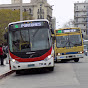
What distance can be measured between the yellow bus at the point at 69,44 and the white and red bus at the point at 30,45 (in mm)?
10627

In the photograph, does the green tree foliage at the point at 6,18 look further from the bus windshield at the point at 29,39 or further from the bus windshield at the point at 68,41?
the bus windshield at the point at 29,39

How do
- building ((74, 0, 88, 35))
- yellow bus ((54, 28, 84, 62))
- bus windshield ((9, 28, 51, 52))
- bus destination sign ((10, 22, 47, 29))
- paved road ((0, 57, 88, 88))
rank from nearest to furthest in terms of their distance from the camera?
paved road ((0, 57, 88, 88)), bus windshield ((9, 28, 51, 52)), bus destination sign ((10, 22, 47, 29)), yellow bus ((54, 28, 84, 62)), building ((74, 0, 88, 35))

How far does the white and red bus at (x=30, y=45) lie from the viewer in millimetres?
17625

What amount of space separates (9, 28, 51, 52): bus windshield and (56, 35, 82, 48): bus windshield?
35.1ft

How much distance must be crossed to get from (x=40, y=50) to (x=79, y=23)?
128 metres

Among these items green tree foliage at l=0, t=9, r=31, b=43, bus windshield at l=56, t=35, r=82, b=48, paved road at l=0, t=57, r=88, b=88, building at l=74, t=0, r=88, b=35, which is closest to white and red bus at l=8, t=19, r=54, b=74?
paved road at l=0, t=57, r=88, b=88

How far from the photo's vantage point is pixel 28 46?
17.8m

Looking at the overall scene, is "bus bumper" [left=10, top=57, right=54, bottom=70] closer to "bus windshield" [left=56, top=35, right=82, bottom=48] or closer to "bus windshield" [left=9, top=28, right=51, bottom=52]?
"bus windshield" [left=9, top=28, right=51, bottom=52]

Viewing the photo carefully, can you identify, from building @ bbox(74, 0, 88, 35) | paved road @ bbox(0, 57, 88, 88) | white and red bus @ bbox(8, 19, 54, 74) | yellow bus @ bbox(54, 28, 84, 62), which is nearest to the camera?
paved road @ bbox(0, 57, 88, 88)

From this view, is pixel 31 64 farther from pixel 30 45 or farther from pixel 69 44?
pixel 69 44

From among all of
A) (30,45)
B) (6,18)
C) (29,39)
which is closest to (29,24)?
(29,39)

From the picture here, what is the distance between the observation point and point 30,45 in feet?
58.3

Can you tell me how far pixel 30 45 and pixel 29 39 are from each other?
1.12 feet

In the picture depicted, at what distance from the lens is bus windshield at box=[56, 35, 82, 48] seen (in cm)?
2859
